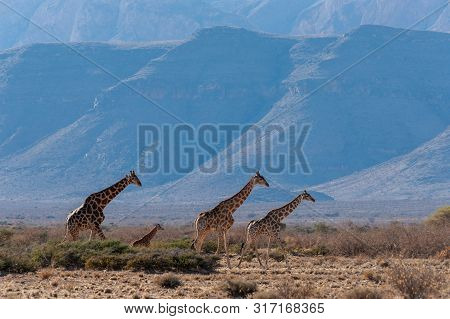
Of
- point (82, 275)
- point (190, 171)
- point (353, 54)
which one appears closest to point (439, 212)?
point (82, 275)

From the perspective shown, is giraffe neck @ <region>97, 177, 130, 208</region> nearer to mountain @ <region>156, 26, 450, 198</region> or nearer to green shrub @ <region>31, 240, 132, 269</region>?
green shrub @ <region>31, 240, 132, 269</region>

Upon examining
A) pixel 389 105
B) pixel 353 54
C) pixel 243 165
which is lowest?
pixel 243 165

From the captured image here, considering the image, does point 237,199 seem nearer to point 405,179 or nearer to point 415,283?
point 415,283

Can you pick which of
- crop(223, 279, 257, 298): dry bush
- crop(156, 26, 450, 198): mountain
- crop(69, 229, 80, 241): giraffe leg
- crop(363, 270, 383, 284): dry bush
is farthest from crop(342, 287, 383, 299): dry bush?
crop(156, 26, 450, 198): mountain

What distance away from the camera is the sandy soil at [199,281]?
66.8 ft

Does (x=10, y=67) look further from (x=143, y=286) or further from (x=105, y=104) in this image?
(x=143, y=286)

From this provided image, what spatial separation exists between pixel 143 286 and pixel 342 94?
147771 mm

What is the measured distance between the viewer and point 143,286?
2181cm

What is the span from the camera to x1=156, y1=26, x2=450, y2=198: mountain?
13475cm

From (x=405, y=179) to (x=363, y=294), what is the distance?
412 feet

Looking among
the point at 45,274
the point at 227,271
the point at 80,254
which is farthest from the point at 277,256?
the point at 45,274

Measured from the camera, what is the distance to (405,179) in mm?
142625

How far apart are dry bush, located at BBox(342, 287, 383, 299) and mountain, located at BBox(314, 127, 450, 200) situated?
117m
